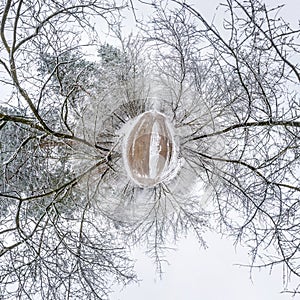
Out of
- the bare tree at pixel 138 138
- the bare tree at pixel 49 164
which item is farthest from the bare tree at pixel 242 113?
the bare tree at pixel 49 164

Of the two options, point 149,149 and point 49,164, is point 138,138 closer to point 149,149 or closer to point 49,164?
point 149,149

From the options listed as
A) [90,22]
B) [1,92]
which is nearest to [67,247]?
[1,92]

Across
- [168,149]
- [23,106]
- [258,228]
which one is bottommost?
[258,228]

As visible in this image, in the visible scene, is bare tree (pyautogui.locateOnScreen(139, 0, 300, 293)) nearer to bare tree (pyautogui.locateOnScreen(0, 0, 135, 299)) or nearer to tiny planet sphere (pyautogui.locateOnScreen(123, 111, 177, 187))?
tiny planet sphere (pyautogui.locateOnScreen(123, 111, 177, 187))

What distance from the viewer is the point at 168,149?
1.19m

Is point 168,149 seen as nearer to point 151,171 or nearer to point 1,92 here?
point 151,171

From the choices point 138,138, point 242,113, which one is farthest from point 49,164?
point 242,113

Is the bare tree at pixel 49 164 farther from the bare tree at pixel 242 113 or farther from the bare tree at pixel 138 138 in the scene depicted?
the bare tree at pixel 242 113

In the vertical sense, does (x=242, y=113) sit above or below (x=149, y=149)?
above

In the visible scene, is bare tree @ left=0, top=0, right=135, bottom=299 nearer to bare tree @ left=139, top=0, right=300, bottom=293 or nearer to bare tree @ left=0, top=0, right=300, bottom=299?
bare tree @ left=0, top=0, right=300, bottom=299

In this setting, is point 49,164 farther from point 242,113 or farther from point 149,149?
point 242,113

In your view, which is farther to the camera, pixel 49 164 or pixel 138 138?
pixel 49 164

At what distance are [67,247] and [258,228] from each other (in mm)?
494

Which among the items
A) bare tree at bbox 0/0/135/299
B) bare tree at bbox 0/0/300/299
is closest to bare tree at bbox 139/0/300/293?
bare tree at bbox 0/0/300/299
